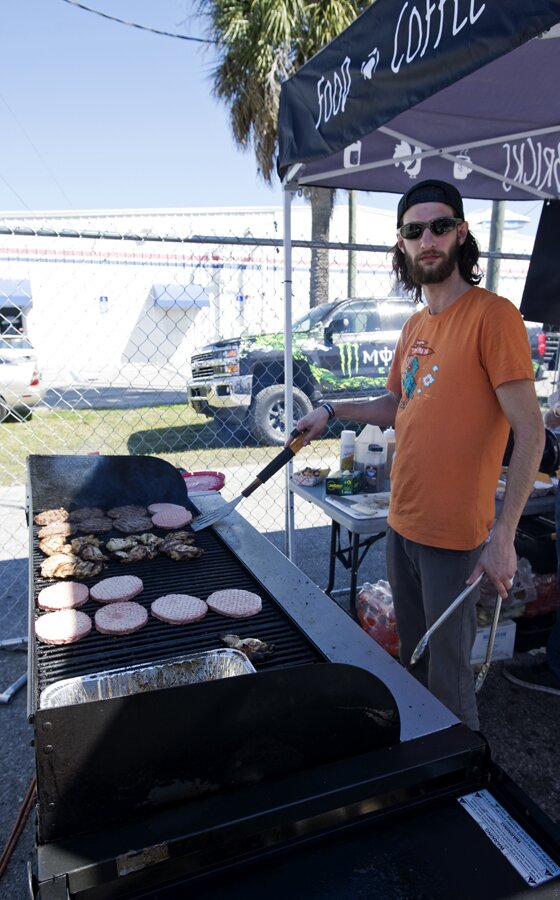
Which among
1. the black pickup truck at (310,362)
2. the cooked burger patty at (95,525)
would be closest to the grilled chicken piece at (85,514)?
the cooked burger patty at (95,525)

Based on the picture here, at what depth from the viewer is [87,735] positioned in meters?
1.06

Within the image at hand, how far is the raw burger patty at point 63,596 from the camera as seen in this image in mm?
1976

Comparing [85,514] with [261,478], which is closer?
[261,478]

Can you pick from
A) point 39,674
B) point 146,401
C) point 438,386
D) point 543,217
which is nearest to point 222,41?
point 146,401

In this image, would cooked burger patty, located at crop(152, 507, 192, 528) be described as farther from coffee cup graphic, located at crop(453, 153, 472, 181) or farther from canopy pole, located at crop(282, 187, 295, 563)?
coffee cup graphic, located at crop(453, 153, 472, 181)

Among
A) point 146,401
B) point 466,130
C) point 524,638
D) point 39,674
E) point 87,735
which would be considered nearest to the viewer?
point 87,735

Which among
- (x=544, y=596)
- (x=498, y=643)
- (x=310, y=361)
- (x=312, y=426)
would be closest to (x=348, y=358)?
(x=310, y=361)

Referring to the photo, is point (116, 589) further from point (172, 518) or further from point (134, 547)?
point (172, 518)

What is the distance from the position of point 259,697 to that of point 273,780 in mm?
180

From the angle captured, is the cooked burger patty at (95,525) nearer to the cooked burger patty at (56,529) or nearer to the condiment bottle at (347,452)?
the cooked burger patty at (56,529)

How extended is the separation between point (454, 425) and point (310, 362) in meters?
6.78

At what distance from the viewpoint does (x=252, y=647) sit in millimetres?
1708

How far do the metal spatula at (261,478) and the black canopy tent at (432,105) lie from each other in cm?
99

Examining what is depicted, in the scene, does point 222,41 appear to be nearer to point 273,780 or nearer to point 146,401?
point 146,401
